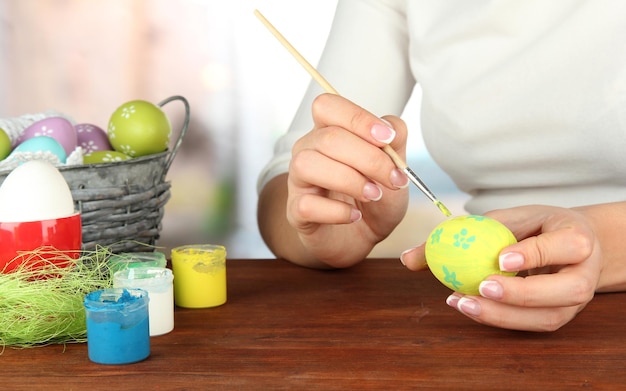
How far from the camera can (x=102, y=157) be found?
135 centimetres

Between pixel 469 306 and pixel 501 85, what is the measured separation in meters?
0.59

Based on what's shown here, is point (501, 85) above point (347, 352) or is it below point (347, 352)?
above

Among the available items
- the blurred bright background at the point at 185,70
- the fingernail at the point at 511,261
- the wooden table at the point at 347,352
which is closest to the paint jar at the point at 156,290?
the wooden table at the point at 347,352

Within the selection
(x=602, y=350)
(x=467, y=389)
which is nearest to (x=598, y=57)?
(x=602, y=350)

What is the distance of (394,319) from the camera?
3.18 feet

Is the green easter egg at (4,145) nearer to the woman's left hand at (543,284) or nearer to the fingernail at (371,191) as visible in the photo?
the fingernail at (371,191)

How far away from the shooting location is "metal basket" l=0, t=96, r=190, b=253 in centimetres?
118

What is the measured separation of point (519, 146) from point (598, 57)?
20 cm

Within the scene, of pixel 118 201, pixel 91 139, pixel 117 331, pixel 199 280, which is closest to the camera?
pixel 117 331

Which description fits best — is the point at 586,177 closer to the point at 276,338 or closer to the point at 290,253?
the point at 290,253

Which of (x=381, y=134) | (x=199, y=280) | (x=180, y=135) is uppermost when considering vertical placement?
(x=381, y=134)

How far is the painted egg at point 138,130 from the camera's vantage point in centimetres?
142

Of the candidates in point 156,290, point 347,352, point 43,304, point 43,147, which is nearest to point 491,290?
point 347,352

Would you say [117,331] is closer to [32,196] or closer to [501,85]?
[32,196]
